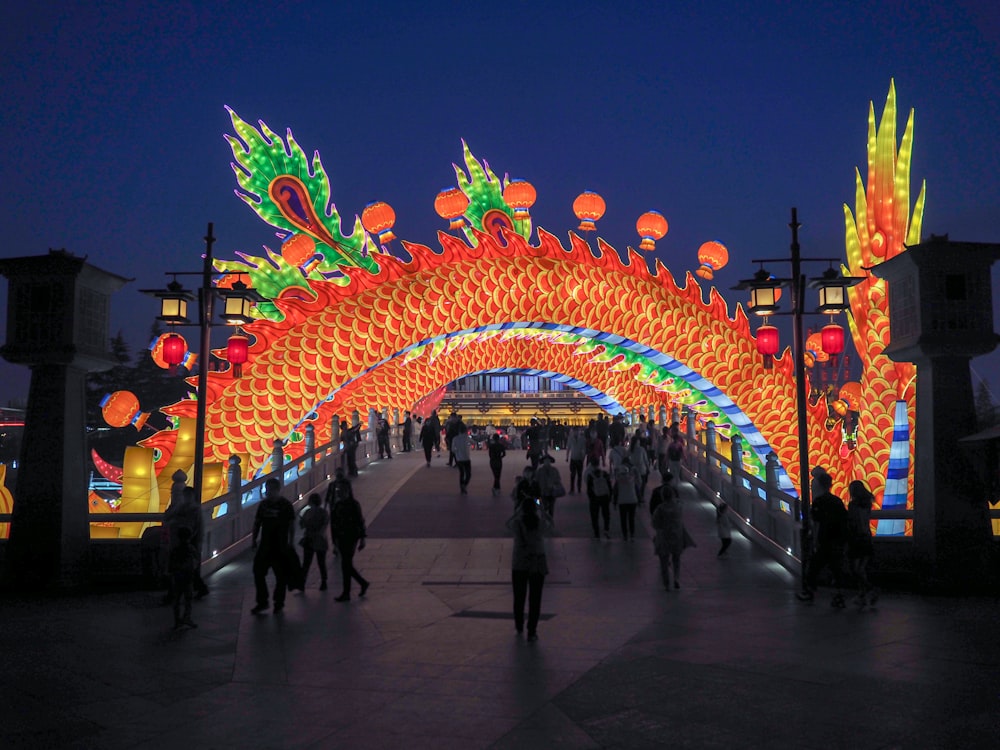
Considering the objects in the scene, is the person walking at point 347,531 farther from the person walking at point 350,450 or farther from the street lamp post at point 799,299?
the person walking at point 350,450

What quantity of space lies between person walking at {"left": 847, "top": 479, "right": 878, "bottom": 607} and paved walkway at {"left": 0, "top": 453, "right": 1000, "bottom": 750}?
0.68 ft

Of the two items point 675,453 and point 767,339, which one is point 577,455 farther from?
point 767,339

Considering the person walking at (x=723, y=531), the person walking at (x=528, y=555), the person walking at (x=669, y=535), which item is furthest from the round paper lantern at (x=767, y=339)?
the person walking at (x=528, y=555)

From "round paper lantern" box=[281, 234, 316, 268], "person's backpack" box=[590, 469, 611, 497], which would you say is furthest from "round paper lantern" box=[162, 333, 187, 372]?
"person's backpack" box=[590, 469, 611, 497]

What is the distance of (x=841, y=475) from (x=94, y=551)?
57.3ft

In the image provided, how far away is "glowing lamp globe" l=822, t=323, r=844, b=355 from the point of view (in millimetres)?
17906

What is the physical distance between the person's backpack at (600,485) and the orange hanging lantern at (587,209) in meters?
13.0

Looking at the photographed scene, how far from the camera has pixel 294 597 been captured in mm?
8602

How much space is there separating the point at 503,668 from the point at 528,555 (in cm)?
110

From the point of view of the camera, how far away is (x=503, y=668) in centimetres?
587

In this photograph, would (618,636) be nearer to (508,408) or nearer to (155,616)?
(155,616)

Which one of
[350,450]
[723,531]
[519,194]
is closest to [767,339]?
[519,194]

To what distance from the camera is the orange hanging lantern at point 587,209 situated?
76.9ft

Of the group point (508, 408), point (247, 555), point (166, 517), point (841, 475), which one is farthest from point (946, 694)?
point (508, 408)
